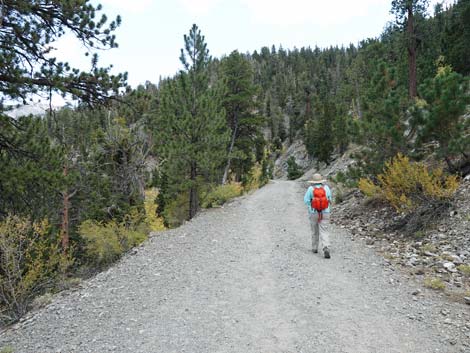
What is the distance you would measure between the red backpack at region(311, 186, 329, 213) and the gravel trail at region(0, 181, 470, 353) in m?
1.15

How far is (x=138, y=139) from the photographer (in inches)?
593

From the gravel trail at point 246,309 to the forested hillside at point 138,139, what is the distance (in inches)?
97.6

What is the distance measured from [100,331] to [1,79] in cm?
428

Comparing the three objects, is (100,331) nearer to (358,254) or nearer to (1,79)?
(1,79)

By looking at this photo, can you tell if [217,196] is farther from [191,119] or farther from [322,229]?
[322,229]

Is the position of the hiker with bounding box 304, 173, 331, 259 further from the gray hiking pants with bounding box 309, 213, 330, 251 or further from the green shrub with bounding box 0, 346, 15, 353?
the green shrub with bounding box 0, 346, 15, 353

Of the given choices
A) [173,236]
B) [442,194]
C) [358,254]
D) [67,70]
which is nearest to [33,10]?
[67,70]

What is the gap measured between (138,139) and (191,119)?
Answer: 2.68 metres

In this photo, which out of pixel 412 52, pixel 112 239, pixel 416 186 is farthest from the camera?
pixel 412 52

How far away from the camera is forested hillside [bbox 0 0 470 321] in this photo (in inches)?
242

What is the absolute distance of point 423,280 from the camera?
636 cm

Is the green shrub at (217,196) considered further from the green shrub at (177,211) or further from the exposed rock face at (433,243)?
the exposed rock face at (433,243)

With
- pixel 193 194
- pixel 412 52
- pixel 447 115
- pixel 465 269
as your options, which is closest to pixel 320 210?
pixel 465 269

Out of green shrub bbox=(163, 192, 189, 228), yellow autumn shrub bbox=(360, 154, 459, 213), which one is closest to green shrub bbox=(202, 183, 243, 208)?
green shrub bbox=(163, 192, 189, 228)
